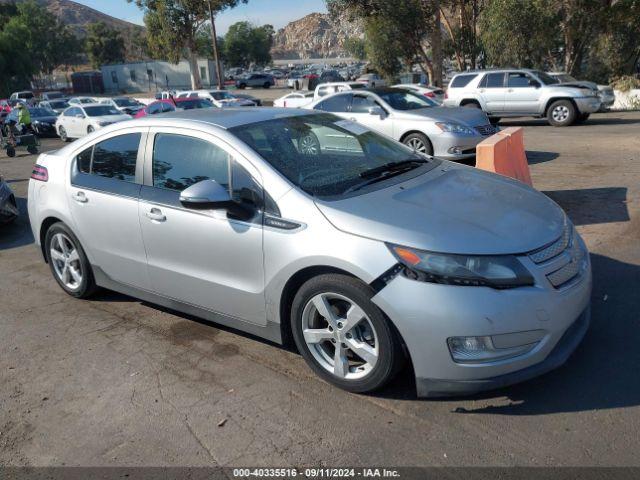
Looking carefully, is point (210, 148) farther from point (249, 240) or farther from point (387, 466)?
point (387, 466)

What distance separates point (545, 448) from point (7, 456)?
2.87 metres

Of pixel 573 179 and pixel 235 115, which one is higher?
pixel 235 115

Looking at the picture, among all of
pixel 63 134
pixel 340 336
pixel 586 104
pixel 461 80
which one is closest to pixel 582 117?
pixel 586 104

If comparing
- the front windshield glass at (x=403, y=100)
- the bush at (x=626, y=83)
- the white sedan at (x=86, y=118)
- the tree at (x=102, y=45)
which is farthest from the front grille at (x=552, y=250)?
the tree at (x=102, y=45)

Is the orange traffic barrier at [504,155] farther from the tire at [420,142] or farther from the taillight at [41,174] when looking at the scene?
the taillight at [41,174]

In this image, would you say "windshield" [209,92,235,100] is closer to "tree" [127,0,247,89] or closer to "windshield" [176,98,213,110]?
"windshield" [176,98,213,110]

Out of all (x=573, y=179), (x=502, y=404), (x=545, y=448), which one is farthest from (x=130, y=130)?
(x=573, y=179)

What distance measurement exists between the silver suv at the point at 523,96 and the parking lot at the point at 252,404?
13460 millimetres

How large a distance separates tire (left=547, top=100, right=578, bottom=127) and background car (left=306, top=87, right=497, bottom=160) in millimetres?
6910

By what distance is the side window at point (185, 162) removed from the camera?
4055 millimetres

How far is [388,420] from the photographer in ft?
10.8

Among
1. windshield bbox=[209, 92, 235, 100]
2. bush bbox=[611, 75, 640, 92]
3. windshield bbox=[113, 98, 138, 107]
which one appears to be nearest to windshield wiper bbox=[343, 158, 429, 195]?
bush bbox=[611, 75, 640, 92]

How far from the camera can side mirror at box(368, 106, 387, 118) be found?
11.4m

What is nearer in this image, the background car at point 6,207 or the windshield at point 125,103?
the background car at point 6,207
